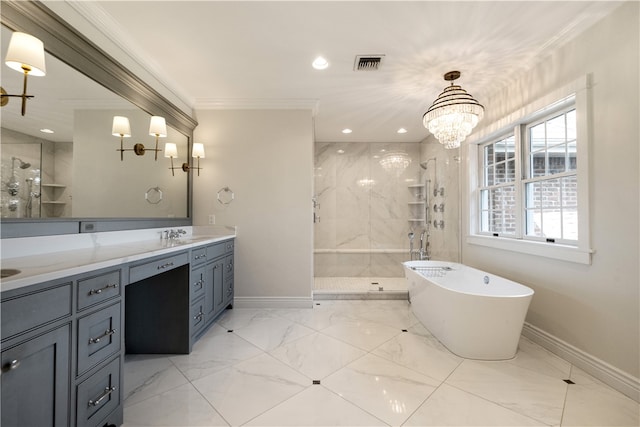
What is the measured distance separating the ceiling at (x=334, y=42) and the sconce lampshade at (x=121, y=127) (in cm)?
52

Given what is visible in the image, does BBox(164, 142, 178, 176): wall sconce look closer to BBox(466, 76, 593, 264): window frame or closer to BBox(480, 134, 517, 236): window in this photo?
BBox(466, 76, 593, 264): window frame

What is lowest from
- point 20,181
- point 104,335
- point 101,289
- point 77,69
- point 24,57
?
point 104,335

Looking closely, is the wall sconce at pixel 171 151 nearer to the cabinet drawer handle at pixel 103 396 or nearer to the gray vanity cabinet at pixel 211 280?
the gray vanity cabinet at pixel 211 280

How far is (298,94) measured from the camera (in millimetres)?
3006

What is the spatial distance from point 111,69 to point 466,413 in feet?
10.9

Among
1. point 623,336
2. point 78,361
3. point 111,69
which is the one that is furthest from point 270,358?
point 111,69

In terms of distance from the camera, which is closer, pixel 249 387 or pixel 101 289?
pixel 101 289

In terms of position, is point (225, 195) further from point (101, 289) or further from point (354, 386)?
point (354, 386)

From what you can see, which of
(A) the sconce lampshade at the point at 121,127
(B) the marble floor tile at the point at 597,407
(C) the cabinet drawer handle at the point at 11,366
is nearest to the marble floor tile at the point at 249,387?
(C) the cabinet drawer handle at the point at 11,366

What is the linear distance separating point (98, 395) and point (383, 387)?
5.16 feet

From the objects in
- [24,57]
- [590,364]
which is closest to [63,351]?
[24,57]

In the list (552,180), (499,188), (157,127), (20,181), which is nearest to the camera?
(20,181)

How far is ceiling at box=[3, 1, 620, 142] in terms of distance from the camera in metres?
1.77

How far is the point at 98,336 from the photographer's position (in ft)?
4.15
